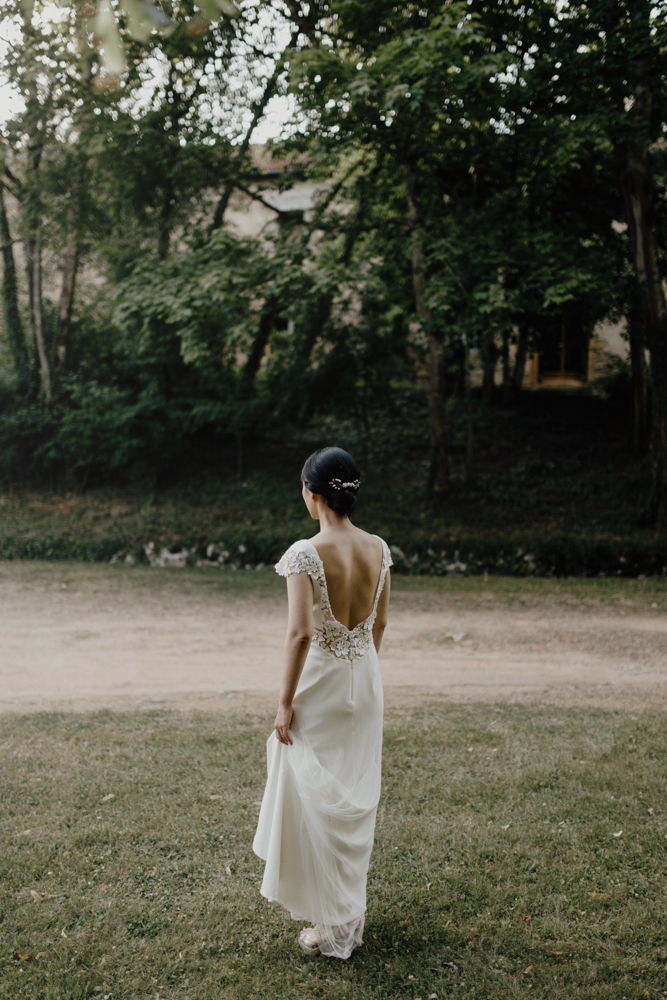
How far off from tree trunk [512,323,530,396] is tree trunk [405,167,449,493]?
5.02m

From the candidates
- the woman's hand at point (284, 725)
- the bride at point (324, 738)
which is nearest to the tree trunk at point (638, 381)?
the bride at point (324, 738)

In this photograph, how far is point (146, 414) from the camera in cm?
1847

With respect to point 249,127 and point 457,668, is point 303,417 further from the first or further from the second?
point 457,668

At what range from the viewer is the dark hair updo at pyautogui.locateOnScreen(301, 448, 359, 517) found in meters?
3.32

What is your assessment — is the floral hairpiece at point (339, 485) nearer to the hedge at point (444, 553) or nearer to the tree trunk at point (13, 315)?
the hedge at point (444, 553)

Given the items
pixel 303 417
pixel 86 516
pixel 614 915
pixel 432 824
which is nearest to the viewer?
A: pixel 614 915

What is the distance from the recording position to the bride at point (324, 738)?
330cm

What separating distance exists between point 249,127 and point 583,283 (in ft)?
28.0

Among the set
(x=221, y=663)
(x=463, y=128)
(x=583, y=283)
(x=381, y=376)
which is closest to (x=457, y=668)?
(x=221, y=663)

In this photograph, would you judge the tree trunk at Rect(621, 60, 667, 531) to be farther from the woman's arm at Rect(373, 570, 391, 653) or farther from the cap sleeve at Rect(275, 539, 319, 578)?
the cap sleeve at Rect(275, 539, 319, 578)

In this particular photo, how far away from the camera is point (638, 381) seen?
17.5 meters

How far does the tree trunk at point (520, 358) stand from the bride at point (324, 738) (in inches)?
682

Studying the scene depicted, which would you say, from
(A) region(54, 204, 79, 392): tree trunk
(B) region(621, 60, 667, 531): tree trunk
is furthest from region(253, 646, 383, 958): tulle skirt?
(A) region(54, 204, 79, 392): tree trunk

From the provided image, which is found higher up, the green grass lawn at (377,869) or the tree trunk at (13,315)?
the tree trunk at (13,315)
